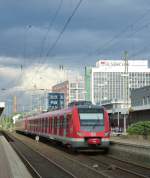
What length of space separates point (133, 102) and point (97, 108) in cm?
6545

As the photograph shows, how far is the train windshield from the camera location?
93.4 ft

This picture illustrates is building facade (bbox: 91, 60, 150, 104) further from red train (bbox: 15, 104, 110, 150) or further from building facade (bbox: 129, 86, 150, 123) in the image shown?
red train (bbox: 15, 104, 110, 150)

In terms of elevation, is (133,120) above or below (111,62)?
below

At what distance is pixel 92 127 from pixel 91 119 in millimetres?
554

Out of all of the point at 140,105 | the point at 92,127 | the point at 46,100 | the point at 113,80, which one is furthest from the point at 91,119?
the point at 113,80

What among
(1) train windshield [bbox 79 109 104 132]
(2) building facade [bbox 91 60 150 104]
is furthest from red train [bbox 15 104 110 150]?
(2) building facade [bbox 91 60 150 104]

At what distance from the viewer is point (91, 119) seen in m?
28.8

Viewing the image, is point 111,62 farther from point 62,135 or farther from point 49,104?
point 62,135

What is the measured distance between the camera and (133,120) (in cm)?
7494

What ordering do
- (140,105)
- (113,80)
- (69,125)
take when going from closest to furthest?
(69,125) → (140,105) → (113,80)

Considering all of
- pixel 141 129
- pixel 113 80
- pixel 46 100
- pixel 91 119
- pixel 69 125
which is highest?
pixel 113 80

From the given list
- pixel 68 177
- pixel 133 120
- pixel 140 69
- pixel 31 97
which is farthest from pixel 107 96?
pixel 68 177

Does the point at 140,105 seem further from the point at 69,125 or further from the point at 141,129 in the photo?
the point at 69,125

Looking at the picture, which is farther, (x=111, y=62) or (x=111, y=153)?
(x=111, y=62)
